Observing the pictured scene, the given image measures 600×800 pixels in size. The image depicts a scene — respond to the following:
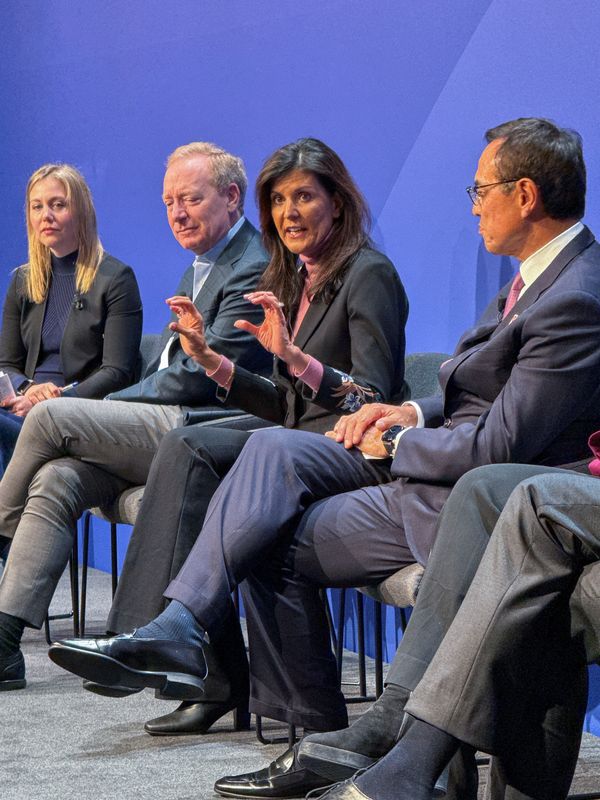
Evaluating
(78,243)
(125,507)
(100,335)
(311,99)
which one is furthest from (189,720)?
(311,99)

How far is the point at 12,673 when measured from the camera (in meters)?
3.09

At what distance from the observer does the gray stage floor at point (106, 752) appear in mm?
2223

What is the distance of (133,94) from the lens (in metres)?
5.21

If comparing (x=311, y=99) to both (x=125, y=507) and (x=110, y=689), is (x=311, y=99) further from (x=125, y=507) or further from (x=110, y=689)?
(x=110, y=689)

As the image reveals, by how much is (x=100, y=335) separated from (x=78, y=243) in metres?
0.39

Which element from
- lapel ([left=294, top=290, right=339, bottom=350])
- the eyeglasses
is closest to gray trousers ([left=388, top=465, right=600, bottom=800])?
the eyeglasses

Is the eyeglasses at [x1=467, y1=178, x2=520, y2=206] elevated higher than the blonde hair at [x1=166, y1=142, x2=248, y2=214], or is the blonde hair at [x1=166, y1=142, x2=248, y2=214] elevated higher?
the blonde hair at [x1=166, y1=142, x2=248, y2=214]

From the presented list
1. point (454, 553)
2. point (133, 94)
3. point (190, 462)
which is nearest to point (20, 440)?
point (190, 462)

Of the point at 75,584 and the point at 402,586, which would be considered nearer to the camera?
the point at 402,586

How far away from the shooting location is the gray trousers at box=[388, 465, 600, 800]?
168 cm

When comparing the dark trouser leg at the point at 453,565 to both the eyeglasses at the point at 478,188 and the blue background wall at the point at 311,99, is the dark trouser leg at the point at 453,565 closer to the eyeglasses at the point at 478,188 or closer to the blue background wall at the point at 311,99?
the eyeglasses at the point at 478,188

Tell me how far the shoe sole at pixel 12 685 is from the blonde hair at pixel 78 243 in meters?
1.49

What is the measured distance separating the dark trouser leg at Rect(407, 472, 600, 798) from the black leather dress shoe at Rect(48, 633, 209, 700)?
2.18 feet

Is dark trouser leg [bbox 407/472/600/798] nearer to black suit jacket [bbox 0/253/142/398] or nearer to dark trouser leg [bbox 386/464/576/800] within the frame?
dark trouser leg [bbox 386/464/576/800]
